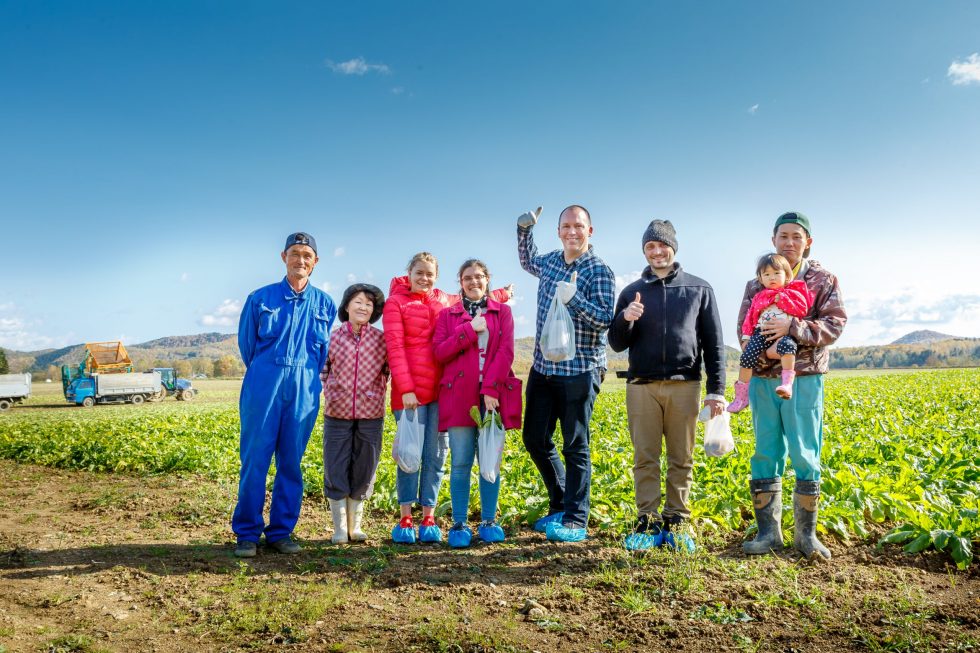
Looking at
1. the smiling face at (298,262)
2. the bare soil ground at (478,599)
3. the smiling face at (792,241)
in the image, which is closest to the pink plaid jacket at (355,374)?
the smiling face at (298,262)

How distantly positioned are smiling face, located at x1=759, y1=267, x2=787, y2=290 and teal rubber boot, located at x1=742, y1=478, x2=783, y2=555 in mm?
1417

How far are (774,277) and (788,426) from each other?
1069 millimetres

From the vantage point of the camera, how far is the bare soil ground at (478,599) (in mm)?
3357

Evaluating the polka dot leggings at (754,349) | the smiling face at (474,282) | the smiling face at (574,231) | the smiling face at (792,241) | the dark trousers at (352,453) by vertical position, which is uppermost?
the smiling face at (574,231)

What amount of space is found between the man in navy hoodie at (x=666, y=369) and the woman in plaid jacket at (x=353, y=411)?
2.08 m

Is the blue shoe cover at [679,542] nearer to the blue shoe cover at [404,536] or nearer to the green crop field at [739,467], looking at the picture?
the green crop field at [739,467]

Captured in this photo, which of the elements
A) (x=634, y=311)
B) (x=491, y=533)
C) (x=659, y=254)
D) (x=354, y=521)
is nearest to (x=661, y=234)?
(x=659, y=254)

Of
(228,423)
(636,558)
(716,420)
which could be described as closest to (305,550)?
(636,558)

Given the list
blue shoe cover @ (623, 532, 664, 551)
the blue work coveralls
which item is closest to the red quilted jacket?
the blue work coveralls

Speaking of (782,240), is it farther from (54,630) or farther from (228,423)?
(228,423)

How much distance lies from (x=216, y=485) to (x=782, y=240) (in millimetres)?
7122

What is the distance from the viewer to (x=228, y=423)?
14445mm

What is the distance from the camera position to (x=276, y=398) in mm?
5133

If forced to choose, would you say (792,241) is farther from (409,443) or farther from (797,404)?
(409,443)
